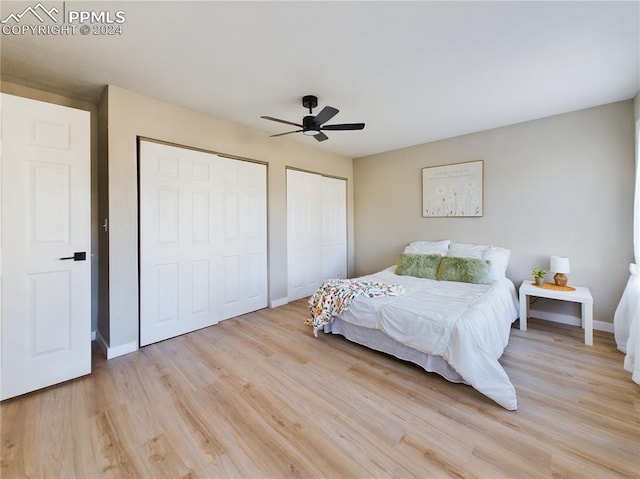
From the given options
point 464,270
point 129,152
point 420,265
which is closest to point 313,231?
point 420,265

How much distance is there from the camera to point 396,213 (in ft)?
15.9

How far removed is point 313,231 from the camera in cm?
468

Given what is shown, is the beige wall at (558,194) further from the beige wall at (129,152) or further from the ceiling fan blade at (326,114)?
the beige wall at (129,152)

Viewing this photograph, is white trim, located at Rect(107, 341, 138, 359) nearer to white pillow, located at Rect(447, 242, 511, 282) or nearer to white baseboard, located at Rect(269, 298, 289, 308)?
white baseboard, located at Rect(269, 298, 289, 308)

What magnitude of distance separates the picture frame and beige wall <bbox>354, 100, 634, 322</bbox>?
0.09 metres

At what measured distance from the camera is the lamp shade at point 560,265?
3.03 m

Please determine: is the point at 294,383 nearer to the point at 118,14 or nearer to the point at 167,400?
the point at 167,400

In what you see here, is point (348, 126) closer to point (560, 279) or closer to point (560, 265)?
point (560, 265)

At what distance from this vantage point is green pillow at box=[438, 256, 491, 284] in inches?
127

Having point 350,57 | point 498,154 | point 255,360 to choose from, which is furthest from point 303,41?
point 498,154

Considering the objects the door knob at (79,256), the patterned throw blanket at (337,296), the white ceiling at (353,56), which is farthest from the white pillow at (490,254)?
the door knob at (79,256)

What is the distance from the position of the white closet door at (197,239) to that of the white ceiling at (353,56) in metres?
0.73

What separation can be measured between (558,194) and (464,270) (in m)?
1.50

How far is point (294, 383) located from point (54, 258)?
2.16 m
